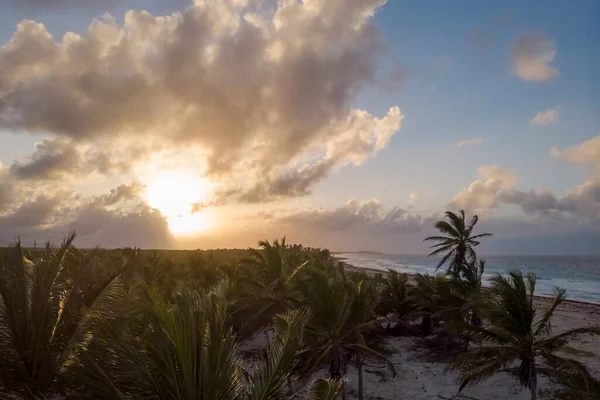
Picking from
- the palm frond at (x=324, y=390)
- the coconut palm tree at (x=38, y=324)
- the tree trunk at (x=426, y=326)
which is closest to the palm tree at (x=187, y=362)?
the palm frond at (x=324, y=390)

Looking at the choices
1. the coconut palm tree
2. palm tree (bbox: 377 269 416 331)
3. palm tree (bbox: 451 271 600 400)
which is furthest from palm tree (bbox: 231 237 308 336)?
the coconut palm tree

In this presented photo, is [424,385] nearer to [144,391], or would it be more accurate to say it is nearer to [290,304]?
[290,304]

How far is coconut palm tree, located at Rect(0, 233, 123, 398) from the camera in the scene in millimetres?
7848

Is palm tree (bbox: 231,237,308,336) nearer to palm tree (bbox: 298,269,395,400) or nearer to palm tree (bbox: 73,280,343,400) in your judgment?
palm tree (bbox: 298,269,395,400)

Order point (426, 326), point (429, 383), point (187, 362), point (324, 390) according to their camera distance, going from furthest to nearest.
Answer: point (426, 326) → point (429, 383) → point (324, 390) → point (187, 362)

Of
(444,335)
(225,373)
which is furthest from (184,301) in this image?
(444,335)

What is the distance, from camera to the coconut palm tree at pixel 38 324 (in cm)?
785

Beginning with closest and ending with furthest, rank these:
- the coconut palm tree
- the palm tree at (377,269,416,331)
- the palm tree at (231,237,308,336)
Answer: the coconut palm tree → the palm tree at (231,237,308,336) → the palm tree at (377,269,416,331)

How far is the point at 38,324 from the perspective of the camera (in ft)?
26.4

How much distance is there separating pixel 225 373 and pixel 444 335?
21.8 meters

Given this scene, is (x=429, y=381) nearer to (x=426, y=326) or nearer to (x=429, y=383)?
(x=429, y=383)

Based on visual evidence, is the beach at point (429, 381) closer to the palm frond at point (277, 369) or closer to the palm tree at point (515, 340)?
the palm tree at point (515, 340)

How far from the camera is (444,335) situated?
79.8 feet

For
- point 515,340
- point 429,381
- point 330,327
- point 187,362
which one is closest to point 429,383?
point 429,381
